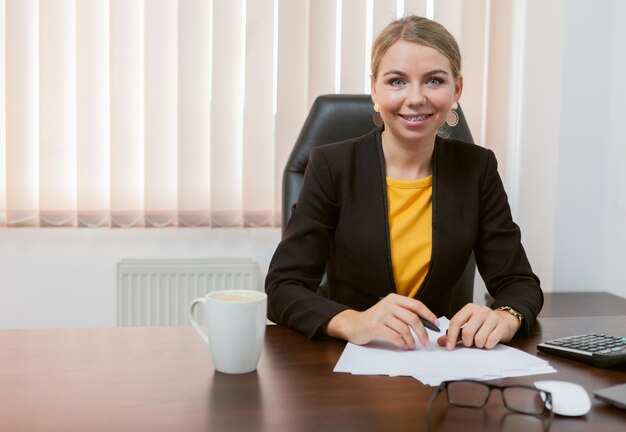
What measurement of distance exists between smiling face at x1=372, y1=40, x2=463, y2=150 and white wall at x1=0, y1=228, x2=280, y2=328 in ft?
3.59

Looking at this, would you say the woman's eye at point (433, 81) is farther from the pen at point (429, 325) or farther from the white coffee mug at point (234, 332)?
the white coffee mug at point (234, 332)

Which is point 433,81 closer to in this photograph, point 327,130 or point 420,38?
point 420,38

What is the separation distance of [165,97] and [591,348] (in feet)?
5.47

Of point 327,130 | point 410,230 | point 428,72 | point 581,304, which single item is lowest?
point 581,304

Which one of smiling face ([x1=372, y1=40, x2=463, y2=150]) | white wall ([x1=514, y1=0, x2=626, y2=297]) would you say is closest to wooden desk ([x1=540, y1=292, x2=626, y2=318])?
white wall ([x1=514, y1=0, x2=626, y2=297])

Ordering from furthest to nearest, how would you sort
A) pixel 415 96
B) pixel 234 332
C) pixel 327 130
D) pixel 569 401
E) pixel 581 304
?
1. pixel 581 304
2. pixel 327 130
3. pixel 415 96
4. pixel 234 332
5. pixel 569 401

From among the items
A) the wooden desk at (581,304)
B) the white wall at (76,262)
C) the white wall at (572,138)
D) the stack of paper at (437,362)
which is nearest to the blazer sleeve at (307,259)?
the stack of paper at (437,362)

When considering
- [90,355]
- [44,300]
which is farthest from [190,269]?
[90,355]

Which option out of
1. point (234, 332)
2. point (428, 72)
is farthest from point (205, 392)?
point (428, 72)

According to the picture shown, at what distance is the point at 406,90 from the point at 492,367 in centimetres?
62

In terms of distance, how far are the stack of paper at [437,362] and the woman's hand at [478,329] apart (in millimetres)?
12

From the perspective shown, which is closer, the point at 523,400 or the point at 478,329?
the point at 523,400

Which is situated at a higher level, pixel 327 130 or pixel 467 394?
pixel 327 130

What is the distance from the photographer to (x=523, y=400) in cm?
81
